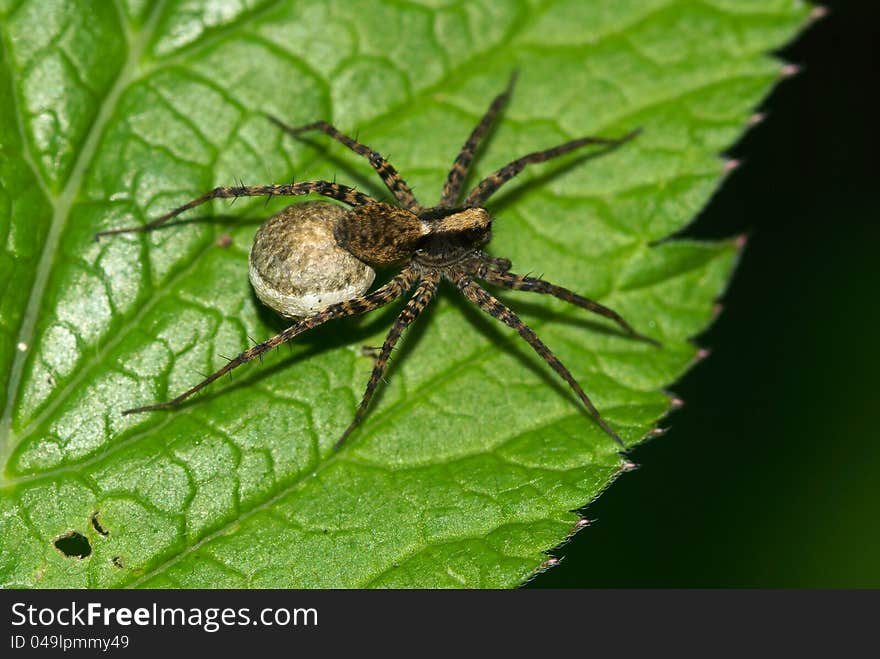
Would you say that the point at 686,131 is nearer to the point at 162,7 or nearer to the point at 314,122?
the point at 314,122

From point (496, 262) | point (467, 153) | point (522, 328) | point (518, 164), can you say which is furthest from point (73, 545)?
point (518, 164)

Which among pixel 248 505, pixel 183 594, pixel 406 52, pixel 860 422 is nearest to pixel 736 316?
pixel 860 422

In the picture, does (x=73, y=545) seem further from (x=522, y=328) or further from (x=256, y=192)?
(x=522, y=328)

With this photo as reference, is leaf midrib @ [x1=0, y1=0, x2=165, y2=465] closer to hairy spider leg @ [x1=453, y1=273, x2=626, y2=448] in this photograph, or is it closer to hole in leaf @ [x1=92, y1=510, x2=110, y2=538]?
hole in leaf @ [x1=92, y1=510, x2=110, y2=538]

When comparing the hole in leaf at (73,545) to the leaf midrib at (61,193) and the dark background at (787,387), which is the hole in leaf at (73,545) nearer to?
the leaf midrib at (61,193)

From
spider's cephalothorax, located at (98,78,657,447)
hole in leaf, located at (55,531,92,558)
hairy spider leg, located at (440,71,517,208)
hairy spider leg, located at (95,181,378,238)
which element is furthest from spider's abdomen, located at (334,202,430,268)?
hole in leaf, located at (55,531,92,558)

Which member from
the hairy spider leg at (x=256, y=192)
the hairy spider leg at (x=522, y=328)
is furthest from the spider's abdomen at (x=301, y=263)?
the hairy spider leg at (x=522, y=328)
